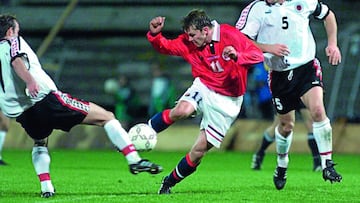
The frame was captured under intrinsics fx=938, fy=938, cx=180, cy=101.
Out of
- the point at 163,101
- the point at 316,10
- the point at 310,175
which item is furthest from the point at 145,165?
the point at 163,101

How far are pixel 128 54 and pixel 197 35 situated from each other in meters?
15.6

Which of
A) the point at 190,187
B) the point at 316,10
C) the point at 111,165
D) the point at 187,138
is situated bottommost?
the point at 187,138

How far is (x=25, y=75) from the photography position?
A: 8266mm

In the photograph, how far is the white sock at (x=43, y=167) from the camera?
29.1 ft

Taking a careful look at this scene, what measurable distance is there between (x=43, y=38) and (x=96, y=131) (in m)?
6.95

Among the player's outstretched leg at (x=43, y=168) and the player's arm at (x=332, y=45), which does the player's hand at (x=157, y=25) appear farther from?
the player's arm at (x=332, y=45)

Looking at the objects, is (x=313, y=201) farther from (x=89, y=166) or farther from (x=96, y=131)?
(x=96, y=131)

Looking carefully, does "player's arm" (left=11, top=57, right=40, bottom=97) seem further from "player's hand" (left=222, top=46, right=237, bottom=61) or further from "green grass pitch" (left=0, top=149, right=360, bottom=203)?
"player's hand" (left=222, top=46, right=237, bottom=61)

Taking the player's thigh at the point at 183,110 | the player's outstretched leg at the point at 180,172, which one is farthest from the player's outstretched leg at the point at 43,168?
the player's thigh at the point at 183,110

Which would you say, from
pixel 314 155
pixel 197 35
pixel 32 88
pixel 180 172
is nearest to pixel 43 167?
pixel 32 88

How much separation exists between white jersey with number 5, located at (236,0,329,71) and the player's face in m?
0.67

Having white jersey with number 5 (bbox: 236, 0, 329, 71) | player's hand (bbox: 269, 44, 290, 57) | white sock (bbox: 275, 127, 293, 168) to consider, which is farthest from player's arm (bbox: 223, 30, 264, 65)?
white sock (bbox: 275, 127, 293, 168)

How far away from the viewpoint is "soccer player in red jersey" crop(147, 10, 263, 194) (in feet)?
28.9

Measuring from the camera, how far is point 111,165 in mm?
14594
